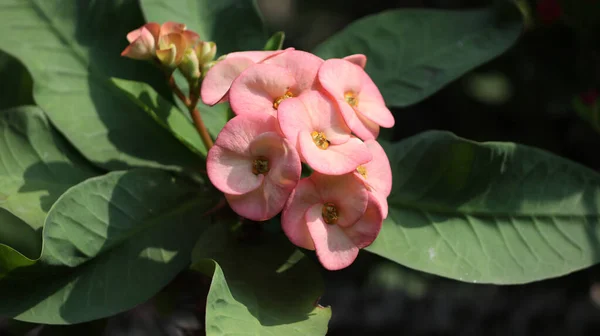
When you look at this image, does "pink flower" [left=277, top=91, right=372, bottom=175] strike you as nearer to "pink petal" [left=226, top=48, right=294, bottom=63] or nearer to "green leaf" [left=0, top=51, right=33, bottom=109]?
"pink petal" [left=226, top=48, right=294, bottom=63]

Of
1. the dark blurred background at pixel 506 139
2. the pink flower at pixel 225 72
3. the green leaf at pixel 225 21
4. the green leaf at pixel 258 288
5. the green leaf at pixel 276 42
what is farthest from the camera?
the dark blurred background at pixel 506 139

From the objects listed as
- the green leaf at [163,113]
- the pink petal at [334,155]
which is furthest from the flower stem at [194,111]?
the pink petal at [334,155]

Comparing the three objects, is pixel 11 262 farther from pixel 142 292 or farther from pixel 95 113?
pixel 95 113

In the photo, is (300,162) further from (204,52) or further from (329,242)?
(204,52)

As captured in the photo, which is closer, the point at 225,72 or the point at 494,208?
the point at 225,72

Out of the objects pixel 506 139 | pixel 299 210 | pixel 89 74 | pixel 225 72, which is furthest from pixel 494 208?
pixel 506 139

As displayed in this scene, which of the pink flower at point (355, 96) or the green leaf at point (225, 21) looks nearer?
the pink flower at point (355, 96)

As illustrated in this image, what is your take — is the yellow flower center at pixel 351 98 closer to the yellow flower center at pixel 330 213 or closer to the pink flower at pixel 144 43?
the yellow flower center at pixel 330 213

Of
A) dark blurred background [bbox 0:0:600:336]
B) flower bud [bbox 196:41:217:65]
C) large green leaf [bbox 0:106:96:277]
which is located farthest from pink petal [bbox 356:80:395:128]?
dark blurred background [bbox 0:0:600:336]
